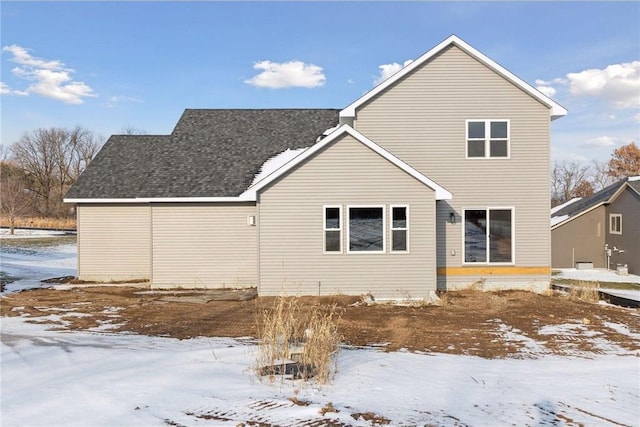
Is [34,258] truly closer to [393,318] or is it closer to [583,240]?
[393,318]

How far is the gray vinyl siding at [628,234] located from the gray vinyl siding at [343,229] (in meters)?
14.0

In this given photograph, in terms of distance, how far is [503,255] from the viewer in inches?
575

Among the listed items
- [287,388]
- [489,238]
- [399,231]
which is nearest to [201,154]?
[399,231]

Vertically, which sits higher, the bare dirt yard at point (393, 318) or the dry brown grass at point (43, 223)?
the dry brown grass at point (43, 223)

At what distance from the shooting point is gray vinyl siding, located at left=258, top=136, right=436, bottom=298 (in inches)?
513

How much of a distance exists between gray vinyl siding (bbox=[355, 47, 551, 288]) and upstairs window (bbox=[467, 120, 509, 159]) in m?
0.17

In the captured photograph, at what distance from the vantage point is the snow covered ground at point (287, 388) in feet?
15.6

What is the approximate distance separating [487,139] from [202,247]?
1007cm

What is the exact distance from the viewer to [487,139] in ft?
48.1

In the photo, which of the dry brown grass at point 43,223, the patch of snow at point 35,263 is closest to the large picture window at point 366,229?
the patch of snow at point 35,263

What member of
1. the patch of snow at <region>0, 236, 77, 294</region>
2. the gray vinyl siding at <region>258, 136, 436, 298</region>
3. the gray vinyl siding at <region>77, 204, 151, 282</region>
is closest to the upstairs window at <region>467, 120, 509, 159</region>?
the gray vinyl siding at <region>258, 136, 436, 298</region>

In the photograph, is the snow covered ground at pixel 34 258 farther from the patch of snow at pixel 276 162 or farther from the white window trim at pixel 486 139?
the white window trim at pixel 486 139

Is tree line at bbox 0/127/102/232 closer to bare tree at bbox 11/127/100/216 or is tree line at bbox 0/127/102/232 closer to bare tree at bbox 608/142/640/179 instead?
bare tree at bbox 11/127/100/216

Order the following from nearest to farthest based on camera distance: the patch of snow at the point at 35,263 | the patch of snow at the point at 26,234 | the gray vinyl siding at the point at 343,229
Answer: the gray vinyl siding at the point at 343,229, the patch of snow at the point at 35,263, the patch of snow at the point at 26,234
